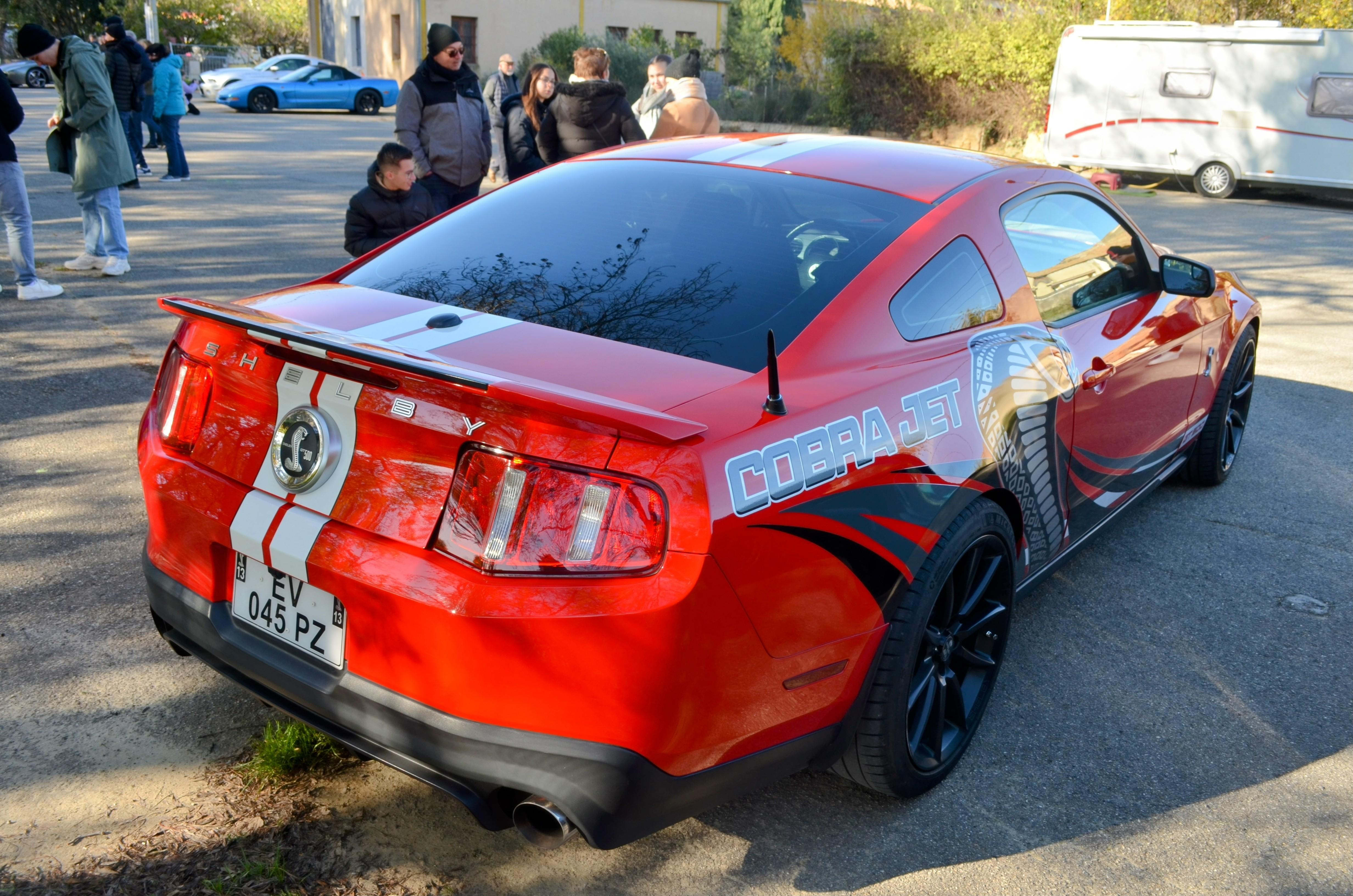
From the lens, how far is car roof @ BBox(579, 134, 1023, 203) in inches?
121

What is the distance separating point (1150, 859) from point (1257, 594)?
5.84ft

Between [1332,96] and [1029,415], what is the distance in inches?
667

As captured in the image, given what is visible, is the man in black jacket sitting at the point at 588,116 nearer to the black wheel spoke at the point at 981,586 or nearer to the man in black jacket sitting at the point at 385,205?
the man in black jacket sitting at the point at 385,205

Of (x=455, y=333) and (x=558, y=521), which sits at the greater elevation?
(x=455, y=333)

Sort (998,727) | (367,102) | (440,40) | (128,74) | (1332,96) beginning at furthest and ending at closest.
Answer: (367,102) < (1332,96) < (128,74) < (440,40) < (998,727)

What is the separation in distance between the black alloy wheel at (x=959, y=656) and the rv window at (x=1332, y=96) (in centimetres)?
1701

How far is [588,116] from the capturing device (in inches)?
300

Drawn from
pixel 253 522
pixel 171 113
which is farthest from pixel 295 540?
pixel 171 113

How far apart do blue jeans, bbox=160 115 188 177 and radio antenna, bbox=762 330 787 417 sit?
12996 millimetres

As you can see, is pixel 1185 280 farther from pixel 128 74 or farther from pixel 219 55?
pixel 219 55

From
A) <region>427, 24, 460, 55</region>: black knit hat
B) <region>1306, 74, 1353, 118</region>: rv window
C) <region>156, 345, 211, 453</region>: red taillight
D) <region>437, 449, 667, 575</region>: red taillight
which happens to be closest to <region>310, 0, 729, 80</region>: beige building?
<region>1306, 74, 1353, 118</region>: rv window

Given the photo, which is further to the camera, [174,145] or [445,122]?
[174,145]

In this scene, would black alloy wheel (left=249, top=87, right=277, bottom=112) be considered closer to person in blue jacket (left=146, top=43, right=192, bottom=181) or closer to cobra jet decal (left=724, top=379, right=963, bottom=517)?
person in blue jacket (left=146, top=43, right=192, bottom=181)

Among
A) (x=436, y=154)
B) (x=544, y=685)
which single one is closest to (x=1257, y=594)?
(x=544, y=685)
